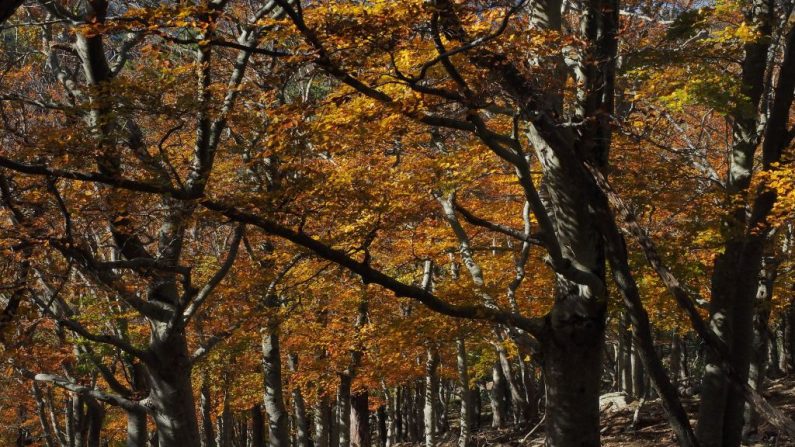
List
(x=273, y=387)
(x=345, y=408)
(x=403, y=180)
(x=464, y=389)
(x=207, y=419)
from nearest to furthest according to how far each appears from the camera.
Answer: (x=403, y=180) < (x=273, y=387) < (x=464, y=389) < (x=345, y=408) < (x=207, y=419)

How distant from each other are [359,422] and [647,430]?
8.46m

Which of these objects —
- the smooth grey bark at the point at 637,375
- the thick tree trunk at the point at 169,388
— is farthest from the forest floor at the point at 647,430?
the thick tree trunk at the point at 169,388

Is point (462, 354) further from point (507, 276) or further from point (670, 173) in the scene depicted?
point (670, 173)

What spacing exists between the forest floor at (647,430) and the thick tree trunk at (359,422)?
3692mm

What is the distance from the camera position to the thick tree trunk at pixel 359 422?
21.1 meters

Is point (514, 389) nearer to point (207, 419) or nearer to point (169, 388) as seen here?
point (207, 419)

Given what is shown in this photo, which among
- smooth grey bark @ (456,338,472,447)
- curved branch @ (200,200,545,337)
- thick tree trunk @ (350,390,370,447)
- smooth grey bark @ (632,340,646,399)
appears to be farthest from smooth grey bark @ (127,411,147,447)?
smooth grey bark @ (632,340,646,399)

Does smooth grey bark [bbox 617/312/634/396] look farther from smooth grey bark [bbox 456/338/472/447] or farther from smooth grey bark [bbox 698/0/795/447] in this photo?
smooth grey bark [bbox 698/0/795/447]

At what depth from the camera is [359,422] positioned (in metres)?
21.5

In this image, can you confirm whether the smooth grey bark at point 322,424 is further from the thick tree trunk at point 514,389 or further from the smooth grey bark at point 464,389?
the thick tree trunk at point 514,389

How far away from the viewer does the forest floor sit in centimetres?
1547

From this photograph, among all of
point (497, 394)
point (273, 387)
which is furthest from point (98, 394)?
point (497, 394)

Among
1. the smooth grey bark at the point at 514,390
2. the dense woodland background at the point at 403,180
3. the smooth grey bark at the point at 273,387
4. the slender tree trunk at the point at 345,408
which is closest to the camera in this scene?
the dense woodland background at the point at 403,180

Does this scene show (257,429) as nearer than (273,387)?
No
